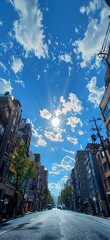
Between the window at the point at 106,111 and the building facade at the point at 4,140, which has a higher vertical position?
the window at the point at 106,111

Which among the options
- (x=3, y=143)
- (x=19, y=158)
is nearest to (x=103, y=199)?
(x=19, y=158)

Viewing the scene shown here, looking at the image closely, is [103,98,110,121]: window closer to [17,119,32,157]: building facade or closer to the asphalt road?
the asphalt road

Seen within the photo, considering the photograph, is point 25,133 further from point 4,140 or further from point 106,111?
point 106,111

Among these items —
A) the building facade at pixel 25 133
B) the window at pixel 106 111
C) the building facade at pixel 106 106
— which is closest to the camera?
the building facade at pixel 106 106

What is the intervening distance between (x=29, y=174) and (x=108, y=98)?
2433 cm

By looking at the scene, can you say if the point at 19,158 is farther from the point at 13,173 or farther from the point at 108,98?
the point at 108,98

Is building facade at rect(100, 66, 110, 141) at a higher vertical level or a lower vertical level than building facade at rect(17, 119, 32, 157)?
lower

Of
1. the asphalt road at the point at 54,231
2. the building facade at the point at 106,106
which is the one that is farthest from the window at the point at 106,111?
the asphalt road at the point at 54,231

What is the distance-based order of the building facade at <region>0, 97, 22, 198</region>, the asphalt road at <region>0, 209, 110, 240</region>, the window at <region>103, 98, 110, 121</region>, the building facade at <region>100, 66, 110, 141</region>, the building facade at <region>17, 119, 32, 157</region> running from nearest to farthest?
1. the asphalt road at <region>0, 209, 110, 240</region>
2. the building facade at <region>0, 97, 22, 198</region>
3. the building facade at <region>100, 66, 110, 141</region>
4. the window at <region>103, 98, 110, 121</region>
5. the building facade at <region>17, 119, 32, 157</region>

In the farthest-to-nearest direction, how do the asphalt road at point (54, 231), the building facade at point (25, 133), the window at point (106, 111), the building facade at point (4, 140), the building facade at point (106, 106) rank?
the building facade at point (25, 133), the window at point (106, 111), the building facade at point (106, 106), the building facade at point (4, 140), the asphalt road at point (54, 231)

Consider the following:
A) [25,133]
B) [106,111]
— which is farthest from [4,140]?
[106,111]

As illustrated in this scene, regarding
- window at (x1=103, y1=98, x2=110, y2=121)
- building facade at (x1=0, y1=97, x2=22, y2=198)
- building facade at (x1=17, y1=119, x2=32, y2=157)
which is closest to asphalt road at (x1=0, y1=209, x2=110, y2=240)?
building facade at (x1=0, y1=97, x2=22, y2=198)

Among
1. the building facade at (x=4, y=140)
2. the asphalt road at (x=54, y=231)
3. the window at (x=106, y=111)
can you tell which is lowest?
the asphalt road at (x=54, y=231)

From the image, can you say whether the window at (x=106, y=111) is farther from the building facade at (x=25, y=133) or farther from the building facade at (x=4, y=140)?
the building facade at (x=25, y=133)
